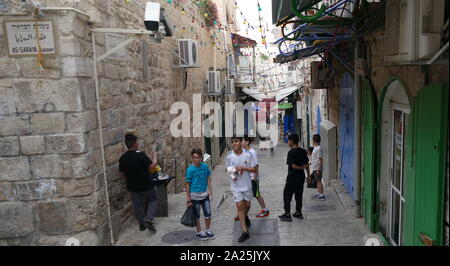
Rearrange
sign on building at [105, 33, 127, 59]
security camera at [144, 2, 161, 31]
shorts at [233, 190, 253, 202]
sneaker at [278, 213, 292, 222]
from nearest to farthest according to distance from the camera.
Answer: security camera at [144, 2, 161, 31] → sign on building at [105, 33, 127, 59] → shorts at [233, 190, 253, 202] → sneaker at [278, 213, 292, 222]

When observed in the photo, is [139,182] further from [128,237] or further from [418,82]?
[418,82]

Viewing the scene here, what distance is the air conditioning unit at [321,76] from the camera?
8.79m

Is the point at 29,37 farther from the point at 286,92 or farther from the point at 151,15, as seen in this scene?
the point at 286,92

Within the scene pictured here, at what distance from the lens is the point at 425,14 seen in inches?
119

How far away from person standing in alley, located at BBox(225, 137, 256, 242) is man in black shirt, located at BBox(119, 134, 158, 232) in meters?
1.23

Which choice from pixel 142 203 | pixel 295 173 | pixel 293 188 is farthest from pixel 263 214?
pixel 142 203

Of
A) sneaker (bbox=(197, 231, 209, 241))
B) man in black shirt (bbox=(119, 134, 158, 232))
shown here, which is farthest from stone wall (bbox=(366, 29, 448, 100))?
man in black shirt (bbox=(119, 134, 158, 232))

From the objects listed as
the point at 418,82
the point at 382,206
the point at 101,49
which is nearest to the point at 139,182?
the point at 101,49

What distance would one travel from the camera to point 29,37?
435 cm

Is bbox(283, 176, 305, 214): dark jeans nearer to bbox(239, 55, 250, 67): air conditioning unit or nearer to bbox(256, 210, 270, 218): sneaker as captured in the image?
bbox(256, 210, 270, 218): sneaker

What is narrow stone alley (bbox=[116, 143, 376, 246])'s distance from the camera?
5.41 m

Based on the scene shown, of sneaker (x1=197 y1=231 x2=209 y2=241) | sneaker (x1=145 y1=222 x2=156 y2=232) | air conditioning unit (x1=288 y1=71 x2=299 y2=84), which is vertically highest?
air conditioning unit (x1=288 y1=71 x2=299 y2=84)

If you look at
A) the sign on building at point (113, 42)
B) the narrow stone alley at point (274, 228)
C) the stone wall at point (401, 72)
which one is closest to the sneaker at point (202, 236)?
the narrow stone alley at point (274, 228)

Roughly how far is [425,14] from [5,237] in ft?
17.0
